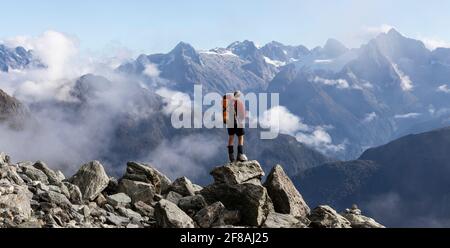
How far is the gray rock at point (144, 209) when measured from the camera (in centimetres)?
3416

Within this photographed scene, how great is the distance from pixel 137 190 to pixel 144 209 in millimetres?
2329

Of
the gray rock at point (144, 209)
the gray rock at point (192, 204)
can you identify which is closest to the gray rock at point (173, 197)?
the gray rock at point (192, 204)

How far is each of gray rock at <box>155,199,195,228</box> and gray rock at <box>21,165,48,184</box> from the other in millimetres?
9436

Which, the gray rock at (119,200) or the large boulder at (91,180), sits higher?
the large boulder at (91,180)

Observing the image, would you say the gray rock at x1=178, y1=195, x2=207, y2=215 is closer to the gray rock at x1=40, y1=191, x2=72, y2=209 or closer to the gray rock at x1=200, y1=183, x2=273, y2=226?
the gray rock at x1=200, y1=183, x2=273, y2=226

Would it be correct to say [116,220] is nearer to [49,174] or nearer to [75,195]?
[75,195]

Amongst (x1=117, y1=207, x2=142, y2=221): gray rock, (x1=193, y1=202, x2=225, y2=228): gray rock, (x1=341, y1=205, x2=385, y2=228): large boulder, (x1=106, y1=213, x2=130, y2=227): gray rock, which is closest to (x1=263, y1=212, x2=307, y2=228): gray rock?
(x1=193, y1=202, x2=225, y2=228): gray rock

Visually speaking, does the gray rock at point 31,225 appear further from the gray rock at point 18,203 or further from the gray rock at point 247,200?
the gray rock at point 247,200

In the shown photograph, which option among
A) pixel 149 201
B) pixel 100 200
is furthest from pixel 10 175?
pixel 149 201
